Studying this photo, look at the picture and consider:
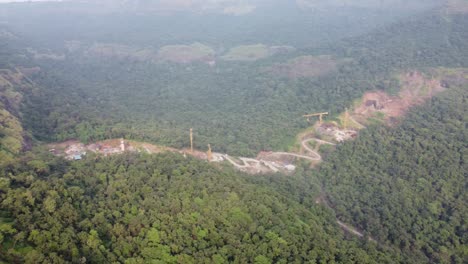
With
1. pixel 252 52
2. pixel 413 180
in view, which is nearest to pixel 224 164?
pixel 413 180

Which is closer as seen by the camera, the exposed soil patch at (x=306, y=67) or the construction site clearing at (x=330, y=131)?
the construction site clearing at (x=330, y=131)

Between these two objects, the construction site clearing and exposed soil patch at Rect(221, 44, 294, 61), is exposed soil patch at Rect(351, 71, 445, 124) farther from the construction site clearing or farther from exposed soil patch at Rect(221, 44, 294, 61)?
exposed soil patch at Rect(221, 44, 294, 61)

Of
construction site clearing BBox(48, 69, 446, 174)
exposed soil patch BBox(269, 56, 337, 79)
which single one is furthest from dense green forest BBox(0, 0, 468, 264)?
construction site clearing BBox(48, 69, 446, 174)

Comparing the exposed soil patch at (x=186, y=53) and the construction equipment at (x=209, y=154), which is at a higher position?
the exposed soil patch at (x=186, y=53)

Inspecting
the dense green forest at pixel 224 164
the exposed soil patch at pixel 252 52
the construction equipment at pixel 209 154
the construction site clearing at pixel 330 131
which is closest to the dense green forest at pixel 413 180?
the dense green forest at pixel 224 164

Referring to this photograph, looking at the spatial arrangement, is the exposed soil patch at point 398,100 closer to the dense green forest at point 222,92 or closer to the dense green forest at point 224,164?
the dense green forest at point 224,164

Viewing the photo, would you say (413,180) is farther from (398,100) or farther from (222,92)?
(222,92)

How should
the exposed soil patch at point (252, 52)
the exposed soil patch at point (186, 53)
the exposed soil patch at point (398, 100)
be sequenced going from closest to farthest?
the exposed soil patch at point (398, 100) < the exposed soil patch at point (252, 52) < the exposed soil patch at point (186, 53)

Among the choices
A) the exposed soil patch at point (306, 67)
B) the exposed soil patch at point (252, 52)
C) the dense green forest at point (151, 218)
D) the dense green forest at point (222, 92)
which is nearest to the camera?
the dense green forest at point (151, 218)
